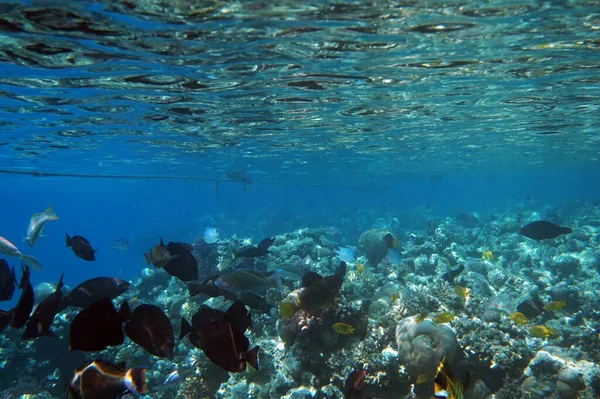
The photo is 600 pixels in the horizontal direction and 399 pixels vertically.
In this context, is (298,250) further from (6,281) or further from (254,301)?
(6,281)

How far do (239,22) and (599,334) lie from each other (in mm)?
12132

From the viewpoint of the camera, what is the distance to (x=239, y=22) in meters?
7.83

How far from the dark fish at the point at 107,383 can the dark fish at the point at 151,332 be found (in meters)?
0.38

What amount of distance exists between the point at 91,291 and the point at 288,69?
850cm

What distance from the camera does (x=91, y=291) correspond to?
19.8 ft

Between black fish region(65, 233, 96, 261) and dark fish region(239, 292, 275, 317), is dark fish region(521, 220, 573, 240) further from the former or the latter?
black fish region(65, 233, 96, 261)

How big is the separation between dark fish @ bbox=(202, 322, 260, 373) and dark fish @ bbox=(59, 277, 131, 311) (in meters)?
3.29

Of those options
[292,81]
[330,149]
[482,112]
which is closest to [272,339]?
[292,81]

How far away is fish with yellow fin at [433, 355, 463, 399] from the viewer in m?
3.07

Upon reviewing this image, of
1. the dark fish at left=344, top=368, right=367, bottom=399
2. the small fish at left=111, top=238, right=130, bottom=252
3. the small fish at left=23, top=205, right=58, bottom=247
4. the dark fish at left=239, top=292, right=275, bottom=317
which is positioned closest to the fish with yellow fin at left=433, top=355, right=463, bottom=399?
the dark fish at left=344, top=368, right=367, bottom=399

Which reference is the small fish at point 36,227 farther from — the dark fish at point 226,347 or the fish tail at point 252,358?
the fish tail at point 252,358

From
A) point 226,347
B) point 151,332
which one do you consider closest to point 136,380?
point 151,332

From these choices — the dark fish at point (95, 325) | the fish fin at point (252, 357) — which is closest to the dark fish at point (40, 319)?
the dark fish at point (95, 325)

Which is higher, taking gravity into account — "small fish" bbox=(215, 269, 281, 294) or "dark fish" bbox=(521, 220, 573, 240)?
"small fish" bbox=(215, 269, 281, 294)
